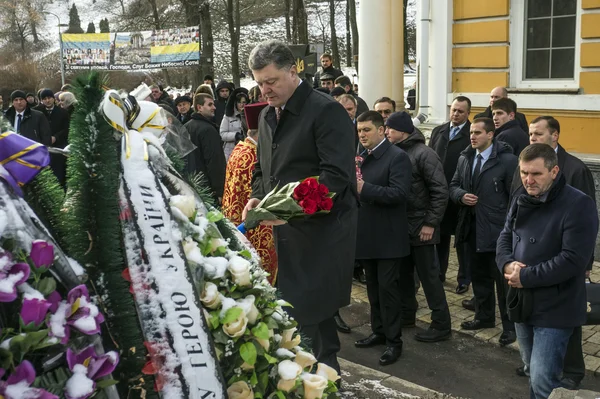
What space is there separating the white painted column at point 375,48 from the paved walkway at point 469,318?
4368mm

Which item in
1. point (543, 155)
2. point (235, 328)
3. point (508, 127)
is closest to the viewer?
point (235, 328)

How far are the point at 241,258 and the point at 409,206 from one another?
159 inches

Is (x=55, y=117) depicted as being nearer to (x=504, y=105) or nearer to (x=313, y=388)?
(x=504, y=105)

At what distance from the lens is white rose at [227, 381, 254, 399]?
Answer: 1937 mm

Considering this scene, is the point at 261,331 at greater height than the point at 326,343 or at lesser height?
greater

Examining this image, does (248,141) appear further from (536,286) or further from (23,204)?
(23,204)

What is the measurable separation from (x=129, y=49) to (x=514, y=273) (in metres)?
20.4

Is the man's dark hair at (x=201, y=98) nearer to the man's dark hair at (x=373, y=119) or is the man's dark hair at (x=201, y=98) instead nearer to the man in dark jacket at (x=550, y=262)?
the man's dark hair at (x=373, y=119)

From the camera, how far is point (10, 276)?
4.92 feet

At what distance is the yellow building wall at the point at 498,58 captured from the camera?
9016 millimetres

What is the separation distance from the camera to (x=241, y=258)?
2.12m

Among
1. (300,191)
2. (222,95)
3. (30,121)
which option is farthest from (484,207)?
(30,121)

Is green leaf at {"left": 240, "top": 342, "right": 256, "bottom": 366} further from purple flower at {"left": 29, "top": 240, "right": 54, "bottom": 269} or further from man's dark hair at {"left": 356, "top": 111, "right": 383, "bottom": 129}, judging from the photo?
man's dark hair at {"left": 356, "top": 111, "right": 383, "bottom": 129}

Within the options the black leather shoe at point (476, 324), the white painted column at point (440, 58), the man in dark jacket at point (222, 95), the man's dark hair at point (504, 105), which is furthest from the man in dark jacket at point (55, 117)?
the black leather shoe at point (476, 324)
